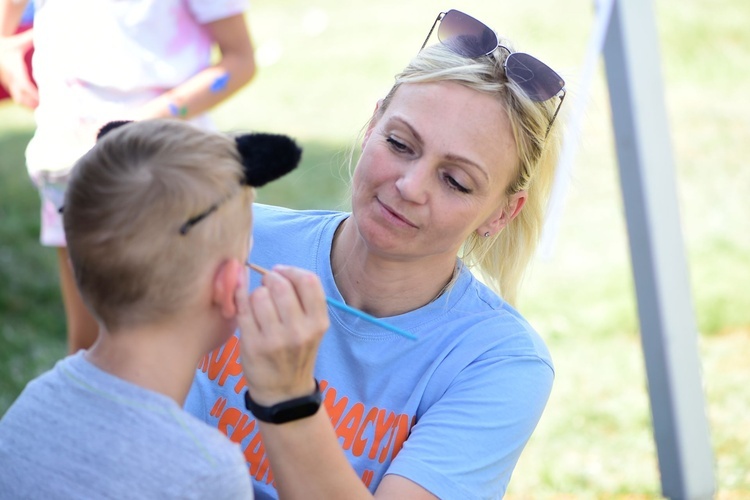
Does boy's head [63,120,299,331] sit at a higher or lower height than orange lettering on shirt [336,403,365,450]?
higher

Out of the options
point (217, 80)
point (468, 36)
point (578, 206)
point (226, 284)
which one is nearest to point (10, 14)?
point (217, 80)

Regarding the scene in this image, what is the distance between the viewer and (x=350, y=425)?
177 centimetres

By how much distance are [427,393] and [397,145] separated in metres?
A: 0.49

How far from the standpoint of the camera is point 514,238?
2.21 meters

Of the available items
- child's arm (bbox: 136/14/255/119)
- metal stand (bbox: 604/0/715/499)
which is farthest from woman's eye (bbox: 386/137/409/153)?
metal stand (bbox: 604/0/715/499)

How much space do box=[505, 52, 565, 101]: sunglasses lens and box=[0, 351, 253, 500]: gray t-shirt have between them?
97 centimetres

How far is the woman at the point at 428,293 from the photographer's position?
172cm

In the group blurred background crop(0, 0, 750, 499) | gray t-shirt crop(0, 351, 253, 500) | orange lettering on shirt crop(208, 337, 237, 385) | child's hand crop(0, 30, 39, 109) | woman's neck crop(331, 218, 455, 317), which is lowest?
blurred background crop(0, 0, 750, 499)

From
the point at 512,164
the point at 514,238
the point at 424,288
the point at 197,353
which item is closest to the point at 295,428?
the point at 197,353

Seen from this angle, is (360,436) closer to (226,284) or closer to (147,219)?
(226,284)

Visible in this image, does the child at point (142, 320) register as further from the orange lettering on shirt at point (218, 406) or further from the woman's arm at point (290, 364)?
the orange lettering on shirt at point (218, 406)

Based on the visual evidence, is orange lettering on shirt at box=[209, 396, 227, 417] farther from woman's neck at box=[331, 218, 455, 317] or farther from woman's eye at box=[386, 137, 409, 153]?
woman's eye at box=[386, 137, 409, 153]

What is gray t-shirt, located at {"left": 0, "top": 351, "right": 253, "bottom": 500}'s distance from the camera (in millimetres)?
1251

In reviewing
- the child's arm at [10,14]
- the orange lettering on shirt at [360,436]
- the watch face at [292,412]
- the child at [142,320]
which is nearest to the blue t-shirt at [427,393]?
the orange lettering on shirt at [360,436]
